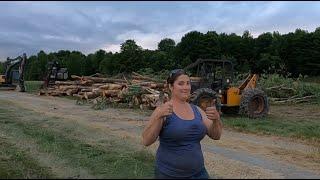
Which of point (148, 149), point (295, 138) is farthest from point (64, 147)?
point (295, 138)

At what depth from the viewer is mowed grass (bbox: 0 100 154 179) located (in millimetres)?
8070

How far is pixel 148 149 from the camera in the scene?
35.6ft

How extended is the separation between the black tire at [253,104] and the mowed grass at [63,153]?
6457mm

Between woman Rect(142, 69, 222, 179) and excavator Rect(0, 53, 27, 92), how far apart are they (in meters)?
33.9

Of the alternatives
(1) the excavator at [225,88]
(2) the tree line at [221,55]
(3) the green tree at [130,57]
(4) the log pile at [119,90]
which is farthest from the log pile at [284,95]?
(3) the green tree at [130,57]

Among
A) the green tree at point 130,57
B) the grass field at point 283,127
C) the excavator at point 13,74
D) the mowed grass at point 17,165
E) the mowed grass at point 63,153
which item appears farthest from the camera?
the green tree at point 130,57

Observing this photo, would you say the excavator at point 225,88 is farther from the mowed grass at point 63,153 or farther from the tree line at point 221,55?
the tree line at point 221,55

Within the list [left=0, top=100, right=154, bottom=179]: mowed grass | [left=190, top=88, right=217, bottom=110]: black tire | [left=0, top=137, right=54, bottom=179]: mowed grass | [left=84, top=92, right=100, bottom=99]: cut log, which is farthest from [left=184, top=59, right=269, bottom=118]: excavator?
[left=0, top=137, right=54, bottom=179]: mowed grass

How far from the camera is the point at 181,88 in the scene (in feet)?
17.1

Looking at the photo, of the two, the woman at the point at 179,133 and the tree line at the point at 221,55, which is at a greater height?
the tree line at the point at 221,55

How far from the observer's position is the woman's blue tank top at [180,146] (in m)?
5.02

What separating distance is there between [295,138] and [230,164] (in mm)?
4697

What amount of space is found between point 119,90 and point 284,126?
11031 mm

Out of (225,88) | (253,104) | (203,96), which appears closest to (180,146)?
(203,96)
